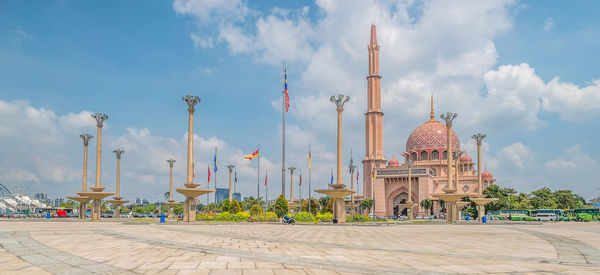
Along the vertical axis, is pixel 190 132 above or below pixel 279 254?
above

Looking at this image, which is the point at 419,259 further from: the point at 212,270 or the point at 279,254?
the point at 212,270

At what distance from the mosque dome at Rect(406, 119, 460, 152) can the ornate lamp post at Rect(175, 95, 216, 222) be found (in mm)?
65260

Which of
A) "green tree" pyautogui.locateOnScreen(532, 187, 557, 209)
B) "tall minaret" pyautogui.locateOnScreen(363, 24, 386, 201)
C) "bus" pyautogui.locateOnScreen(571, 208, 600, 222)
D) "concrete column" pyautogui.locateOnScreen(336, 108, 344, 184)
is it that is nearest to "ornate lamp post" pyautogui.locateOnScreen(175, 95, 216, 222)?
"concrete column" pyautogui.locateOnScreen(336, 108, 344, 184)

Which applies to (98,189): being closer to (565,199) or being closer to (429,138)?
(429,138)

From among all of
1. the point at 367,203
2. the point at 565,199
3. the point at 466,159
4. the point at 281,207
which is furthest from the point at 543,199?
the point at 281,207

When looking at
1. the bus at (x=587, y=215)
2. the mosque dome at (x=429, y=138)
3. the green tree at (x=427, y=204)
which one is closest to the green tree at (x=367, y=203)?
the green tree at (x=427, y=204)

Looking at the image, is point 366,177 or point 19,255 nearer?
point 19,255

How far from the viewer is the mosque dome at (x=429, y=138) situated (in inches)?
3647

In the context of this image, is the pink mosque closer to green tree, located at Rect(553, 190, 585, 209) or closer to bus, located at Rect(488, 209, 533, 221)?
green tree, located at Rect(553, 190, 585, 209)

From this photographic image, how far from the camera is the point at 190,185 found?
36.2 m

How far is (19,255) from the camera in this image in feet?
36.9

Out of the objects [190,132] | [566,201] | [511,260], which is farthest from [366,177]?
[511,260]

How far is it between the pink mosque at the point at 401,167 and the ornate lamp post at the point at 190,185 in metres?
52.1

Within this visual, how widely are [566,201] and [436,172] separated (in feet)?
75.2
